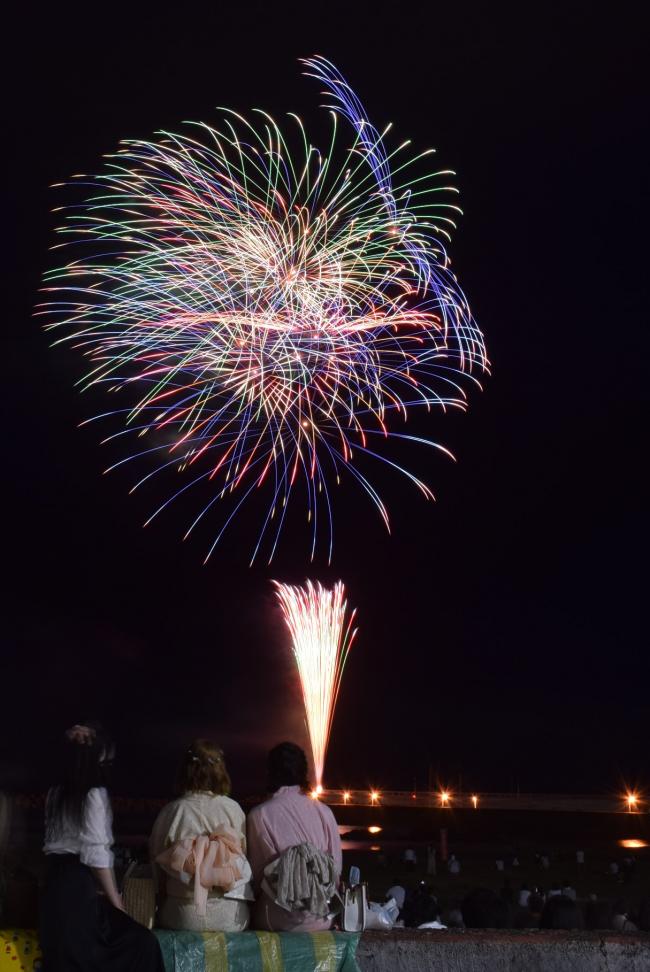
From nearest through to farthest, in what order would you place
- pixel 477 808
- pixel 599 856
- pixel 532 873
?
pixel 532 873 → pixel 599 856 → pixel 477 808

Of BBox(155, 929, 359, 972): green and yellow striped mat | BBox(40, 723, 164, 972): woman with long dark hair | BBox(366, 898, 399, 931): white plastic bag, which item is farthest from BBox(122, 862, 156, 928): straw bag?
BBox(366, 898, 399, 931): white plastic bag

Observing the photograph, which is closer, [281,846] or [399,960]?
[399,960]

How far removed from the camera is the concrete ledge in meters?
5.56

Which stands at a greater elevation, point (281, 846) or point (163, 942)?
point (281, 846)

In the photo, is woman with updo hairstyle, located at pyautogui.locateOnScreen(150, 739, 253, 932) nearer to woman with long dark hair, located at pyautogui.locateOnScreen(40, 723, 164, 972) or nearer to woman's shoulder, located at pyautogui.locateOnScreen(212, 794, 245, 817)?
woman's shoulder, located at pyautogui.locateOnScreen(212, 794, 245, 817)

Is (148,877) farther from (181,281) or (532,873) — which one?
(532,873)

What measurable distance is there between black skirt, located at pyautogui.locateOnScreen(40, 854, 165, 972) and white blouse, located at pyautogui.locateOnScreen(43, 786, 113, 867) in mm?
41

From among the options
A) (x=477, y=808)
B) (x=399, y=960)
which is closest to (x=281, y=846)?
(x=399, y=960)

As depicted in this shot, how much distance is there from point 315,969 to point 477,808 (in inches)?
2163

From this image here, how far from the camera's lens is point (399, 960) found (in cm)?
564

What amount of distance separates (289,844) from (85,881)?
133 cm

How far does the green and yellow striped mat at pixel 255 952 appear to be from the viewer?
18.4ft

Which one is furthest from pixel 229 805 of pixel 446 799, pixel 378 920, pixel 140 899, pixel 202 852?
pixel 446 799

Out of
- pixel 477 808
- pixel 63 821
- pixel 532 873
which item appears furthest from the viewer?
pixel 477 808
